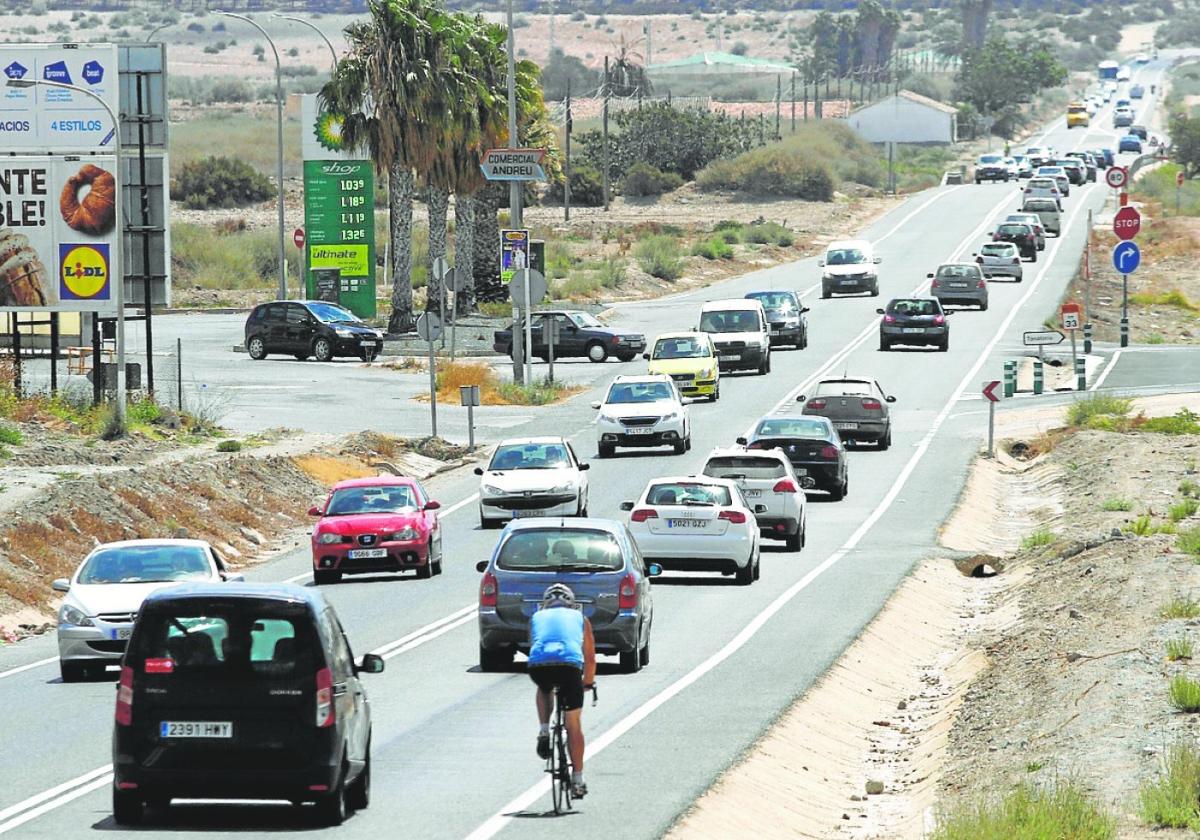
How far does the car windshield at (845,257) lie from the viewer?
72.4 meters

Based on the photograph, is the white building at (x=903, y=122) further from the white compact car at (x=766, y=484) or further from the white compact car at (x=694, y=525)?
the white compact car at (x=694, y=525)

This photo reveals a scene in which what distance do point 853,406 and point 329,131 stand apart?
29.1m

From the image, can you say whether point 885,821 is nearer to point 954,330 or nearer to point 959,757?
point 959,757

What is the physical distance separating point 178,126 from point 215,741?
537ft

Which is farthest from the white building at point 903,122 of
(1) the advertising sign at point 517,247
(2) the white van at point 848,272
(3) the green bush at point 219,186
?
(1) the advertising sign at point 517,247

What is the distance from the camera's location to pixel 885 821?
54.3ft

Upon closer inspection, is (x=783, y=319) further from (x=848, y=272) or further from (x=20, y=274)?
(x=20, y=274)

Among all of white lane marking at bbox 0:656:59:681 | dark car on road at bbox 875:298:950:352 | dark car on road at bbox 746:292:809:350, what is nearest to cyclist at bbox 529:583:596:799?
white lane marking at bbox 0:656:59:681

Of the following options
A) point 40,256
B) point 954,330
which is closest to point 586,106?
point 954,330

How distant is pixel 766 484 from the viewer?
3138 cm

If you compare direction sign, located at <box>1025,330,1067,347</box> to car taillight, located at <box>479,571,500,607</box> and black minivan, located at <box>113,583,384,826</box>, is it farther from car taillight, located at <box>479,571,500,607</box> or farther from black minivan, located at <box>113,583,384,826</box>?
black minivan, located at <box>113,583,384,826</box>

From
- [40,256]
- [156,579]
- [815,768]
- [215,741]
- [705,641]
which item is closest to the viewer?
[215,741]

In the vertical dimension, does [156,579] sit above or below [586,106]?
below

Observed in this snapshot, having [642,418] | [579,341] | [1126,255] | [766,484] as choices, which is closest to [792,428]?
[766,484]
